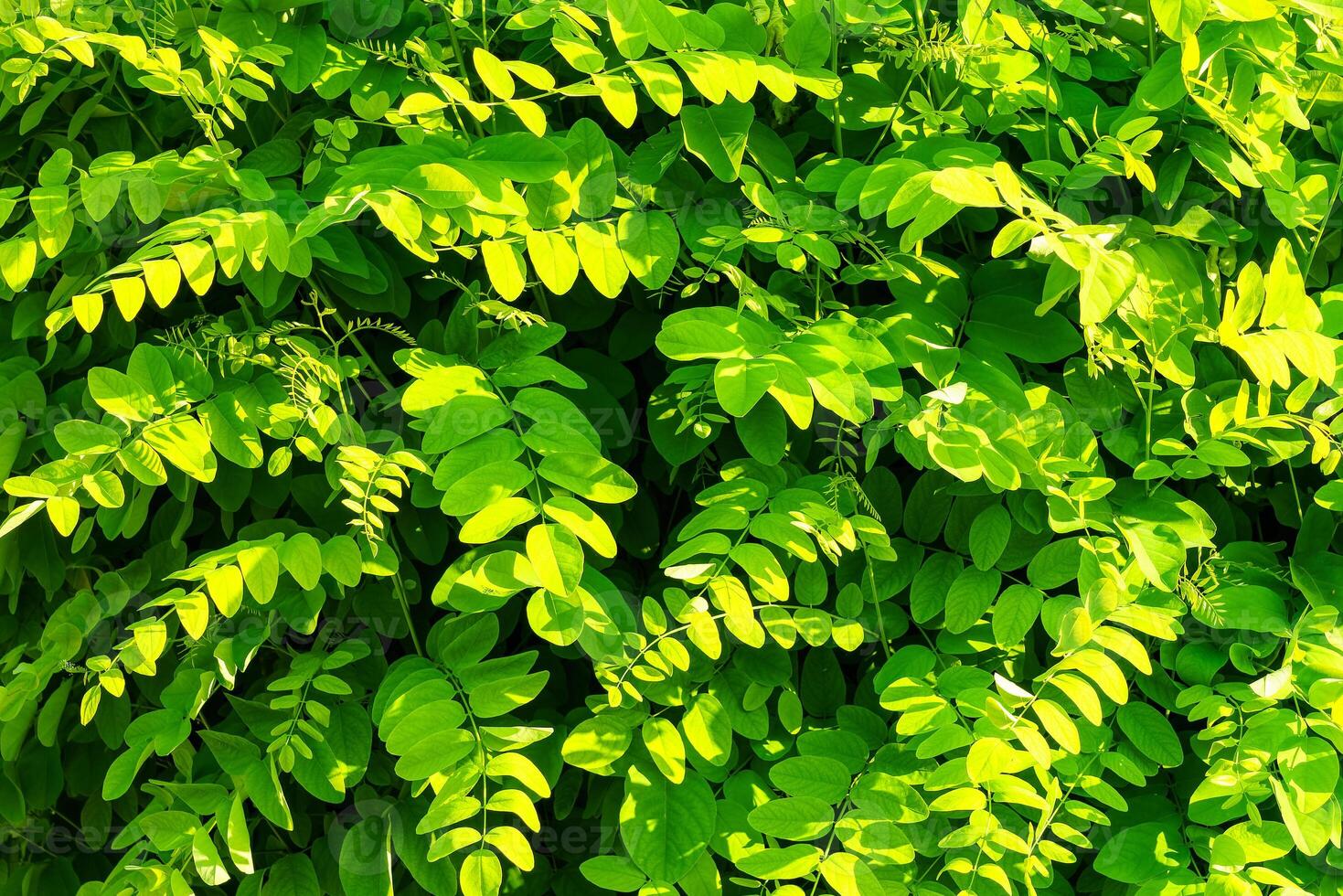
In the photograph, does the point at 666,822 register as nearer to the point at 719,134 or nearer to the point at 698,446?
the point at 698,446

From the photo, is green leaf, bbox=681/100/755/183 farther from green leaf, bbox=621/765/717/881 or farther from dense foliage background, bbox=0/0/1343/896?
green leaf, bbox=621/765/717/881

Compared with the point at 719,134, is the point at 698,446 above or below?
below

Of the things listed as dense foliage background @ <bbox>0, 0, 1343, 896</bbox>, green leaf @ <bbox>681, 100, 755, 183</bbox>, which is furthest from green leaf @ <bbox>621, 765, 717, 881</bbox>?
green leaf @ <bbox>681, 100, 755, 183</bbox>

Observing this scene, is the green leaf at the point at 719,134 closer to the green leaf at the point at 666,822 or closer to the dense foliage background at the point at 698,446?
the dense foliage background at the point at 698,446

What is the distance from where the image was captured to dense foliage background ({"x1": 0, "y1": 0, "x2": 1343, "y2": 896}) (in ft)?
4.22

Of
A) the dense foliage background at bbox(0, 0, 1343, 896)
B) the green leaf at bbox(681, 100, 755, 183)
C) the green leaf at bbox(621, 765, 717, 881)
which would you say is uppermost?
the green leaf at bbox(681, 100, 755, 183)

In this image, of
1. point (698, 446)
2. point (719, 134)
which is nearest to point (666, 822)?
point (698, 446)

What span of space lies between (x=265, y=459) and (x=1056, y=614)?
1099mm

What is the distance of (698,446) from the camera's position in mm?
1470

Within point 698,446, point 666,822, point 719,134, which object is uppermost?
point 719,134

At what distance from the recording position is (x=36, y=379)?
1607 mm

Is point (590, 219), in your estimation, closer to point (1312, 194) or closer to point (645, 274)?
point (645, 274)

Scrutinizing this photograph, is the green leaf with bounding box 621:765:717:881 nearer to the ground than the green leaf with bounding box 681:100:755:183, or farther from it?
nearer to the ground

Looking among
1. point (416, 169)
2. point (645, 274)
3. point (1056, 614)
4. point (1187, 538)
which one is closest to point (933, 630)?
point (1056, 614)
